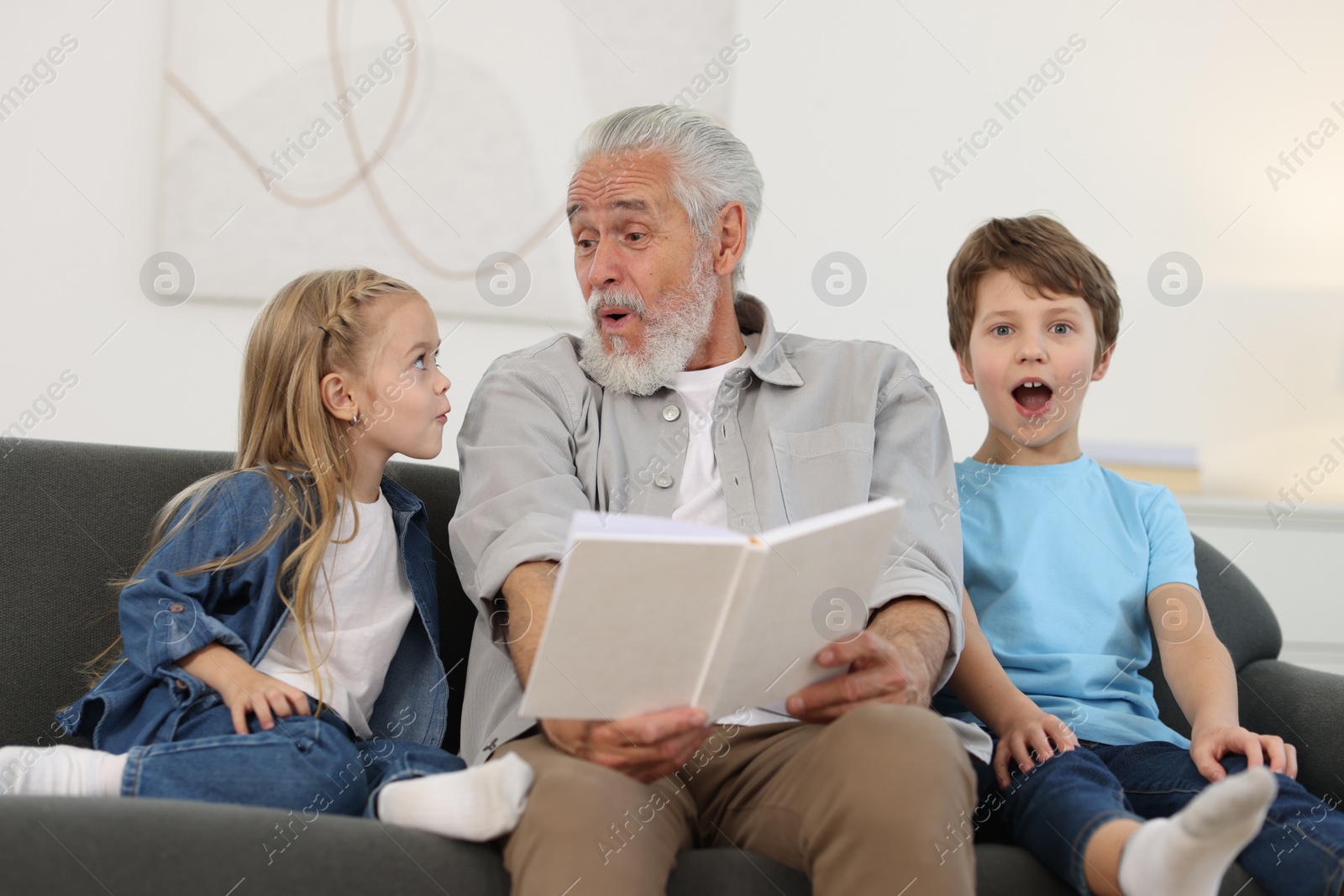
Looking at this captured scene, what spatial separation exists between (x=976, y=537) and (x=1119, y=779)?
455 millimetres

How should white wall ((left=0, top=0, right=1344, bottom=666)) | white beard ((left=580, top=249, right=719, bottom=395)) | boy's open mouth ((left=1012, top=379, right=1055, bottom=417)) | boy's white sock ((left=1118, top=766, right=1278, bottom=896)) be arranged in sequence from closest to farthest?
boy's white sock ((left=1118, top=766, right=1278, bottom=896)) → white beard ((left=580, top=249, right=719, bottom=395)) → boy's open mouth ((left=1012, top=379, right=1055, bottom=417)) → white wall ((left=0, top=0, right=1344, bottom=666))

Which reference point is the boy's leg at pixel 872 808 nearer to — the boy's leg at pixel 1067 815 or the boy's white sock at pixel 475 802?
the boy's leg at pixel 1067 815

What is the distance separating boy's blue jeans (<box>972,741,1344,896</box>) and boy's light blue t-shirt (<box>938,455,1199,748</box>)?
0.11 m

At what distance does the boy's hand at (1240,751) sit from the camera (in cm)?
144

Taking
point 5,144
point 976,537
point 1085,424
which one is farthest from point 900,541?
point 5,144

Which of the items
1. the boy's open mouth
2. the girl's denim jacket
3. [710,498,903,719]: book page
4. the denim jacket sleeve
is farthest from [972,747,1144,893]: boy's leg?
the denim jacket sleeve

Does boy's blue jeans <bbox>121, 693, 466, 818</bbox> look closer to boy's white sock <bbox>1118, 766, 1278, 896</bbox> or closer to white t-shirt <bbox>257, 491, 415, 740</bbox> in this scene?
white t-shirt <bbox>257, 491, 415, 740</bbox>

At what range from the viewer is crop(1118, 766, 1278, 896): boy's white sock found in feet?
3.25

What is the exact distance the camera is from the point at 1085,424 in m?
3.01

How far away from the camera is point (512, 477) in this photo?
156cm

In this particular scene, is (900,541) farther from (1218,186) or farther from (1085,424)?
(1218,186)

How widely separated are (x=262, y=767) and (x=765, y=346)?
0.99 m

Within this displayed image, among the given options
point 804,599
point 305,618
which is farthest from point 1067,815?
point 305,618

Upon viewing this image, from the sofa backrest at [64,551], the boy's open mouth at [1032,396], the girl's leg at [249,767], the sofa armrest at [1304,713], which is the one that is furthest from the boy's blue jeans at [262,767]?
the sofa armrest at [1304,713]
